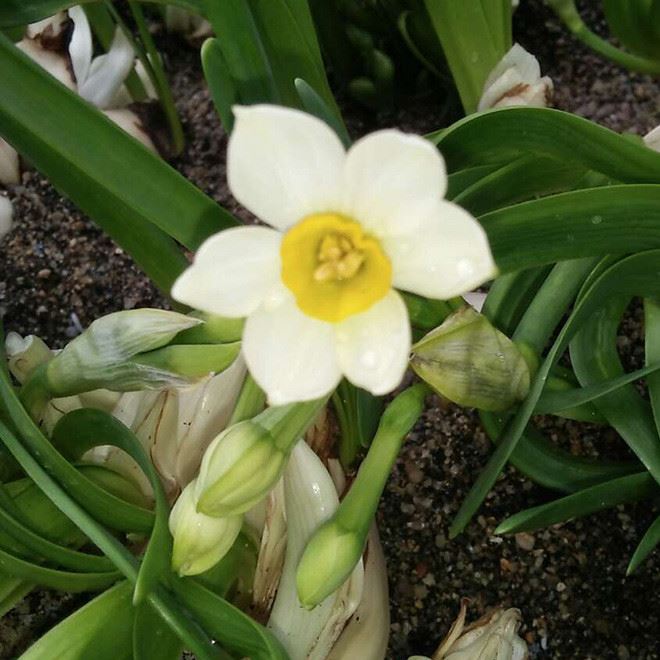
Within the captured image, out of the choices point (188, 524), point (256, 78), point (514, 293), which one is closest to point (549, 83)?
point (514, 293)

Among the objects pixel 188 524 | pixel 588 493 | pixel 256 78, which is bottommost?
pixel 588 493

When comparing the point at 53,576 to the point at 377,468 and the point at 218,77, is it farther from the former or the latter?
the point at 218,77

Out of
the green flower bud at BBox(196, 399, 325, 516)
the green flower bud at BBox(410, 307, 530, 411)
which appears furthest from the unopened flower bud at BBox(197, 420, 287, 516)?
the green flower bud at BBox(410, 307, 530, 411)

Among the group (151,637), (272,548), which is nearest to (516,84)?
(272,548)

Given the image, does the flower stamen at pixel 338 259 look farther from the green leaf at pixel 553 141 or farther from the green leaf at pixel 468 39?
the green leaf at pixel 468 39

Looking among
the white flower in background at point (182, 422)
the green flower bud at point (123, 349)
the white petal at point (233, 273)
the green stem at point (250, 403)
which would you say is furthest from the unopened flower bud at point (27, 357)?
the white petal at point (233, 273)

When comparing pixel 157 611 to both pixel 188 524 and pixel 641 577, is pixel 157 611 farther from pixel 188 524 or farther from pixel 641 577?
pixel 641 577
